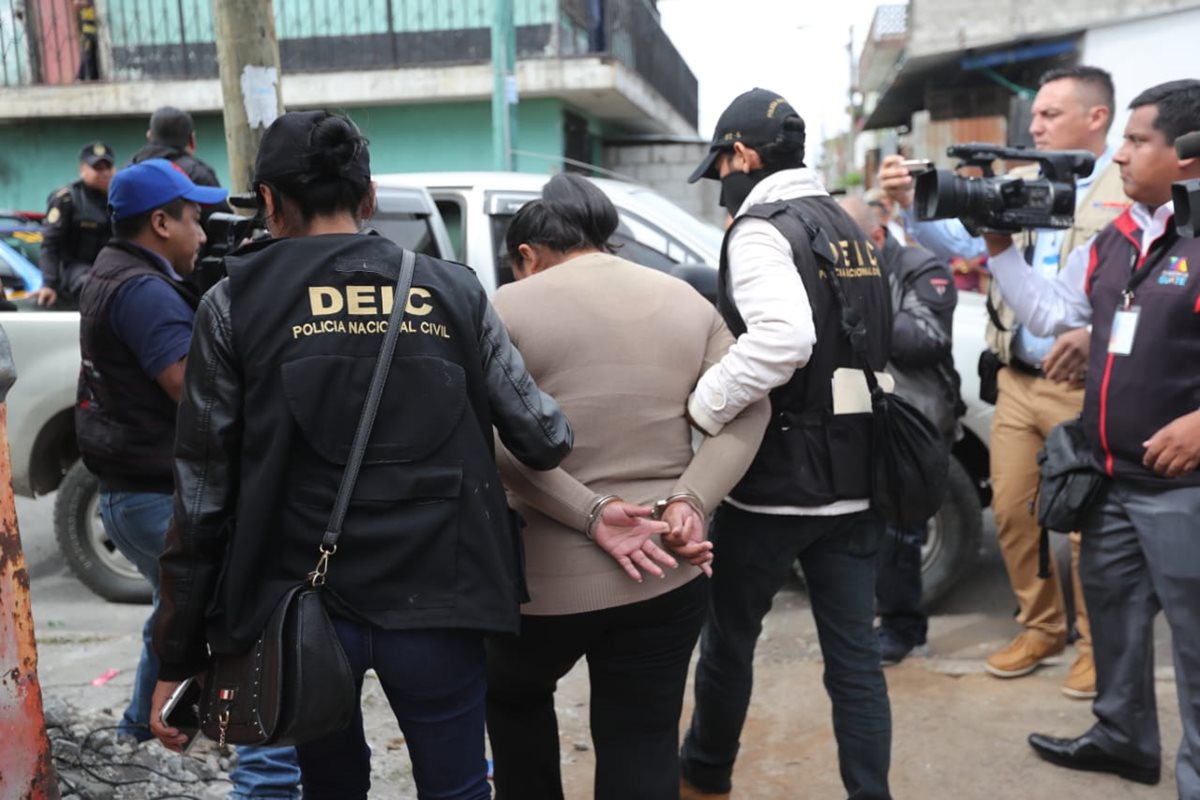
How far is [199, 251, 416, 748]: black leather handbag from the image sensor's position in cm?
189

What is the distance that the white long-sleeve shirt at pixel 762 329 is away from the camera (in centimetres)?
248

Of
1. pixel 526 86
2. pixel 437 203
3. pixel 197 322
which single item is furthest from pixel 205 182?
pixel 526 86

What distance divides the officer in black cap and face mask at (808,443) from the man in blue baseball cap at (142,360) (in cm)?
140

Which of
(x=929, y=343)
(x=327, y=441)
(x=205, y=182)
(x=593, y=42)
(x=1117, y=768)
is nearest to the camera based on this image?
(x=327, y=441)

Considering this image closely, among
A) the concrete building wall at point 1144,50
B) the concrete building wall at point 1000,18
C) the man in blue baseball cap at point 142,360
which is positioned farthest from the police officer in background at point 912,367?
the concrete building wall at point 1000,18

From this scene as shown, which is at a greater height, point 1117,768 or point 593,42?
point 593,42

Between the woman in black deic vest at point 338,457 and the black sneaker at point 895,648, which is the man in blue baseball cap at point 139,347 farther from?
the black sneaker at point 895,648

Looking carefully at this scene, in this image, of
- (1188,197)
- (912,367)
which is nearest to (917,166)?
(1188,197)

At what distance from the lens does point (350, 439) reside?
6.28 ft

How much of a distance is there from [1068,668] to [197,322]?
3.57 metres

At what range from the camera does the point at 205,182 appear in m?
5.91

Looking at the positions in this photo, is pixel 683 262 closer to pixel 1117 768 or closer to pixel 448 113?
pixel 1117 768

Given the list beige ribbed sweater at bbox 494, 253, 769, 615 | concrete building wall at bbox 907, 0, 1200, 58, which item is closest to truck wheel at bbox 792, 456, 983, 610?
beige ribbed sweater at bbox 494, 253, 769, 615

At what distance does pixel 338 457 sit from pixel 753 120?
58.7 inches
